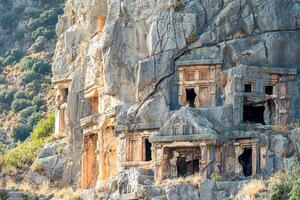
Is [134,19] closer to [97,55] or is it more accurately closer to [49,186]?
[97,55]

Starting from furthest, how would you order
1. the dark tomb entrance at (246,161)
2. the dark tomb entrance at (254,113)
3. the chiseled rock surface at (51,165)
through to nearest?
the chiseled rock surface at (51,165) < the dark tomb entrance at (254,113) < the dark tomb entrance at (246,161)

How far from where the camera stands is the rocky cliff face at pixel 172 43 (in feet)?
251

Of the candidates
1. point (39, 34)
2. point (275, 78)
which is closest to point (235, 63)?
point (275, 78)

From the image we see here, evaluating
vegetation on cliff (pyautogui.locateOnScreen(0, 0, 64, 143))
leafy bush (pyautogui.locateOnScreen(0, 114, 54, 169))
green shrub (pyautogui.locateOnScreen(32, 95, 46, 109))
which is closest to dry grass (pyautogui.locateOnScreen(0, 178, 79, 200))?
leafy bush (pyautogui.locateOnScreen(0, 114, 54, 169))

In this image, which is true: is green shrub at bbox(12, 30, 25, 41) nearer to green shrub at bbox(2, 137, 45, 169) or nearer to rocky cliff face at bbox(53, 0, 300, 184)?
green shrub at bbox(2, 137, 45, 169)

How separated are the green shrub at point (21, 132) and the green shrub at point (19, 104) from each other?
6.92ft

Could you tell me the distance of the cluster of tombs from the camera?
72.9 m

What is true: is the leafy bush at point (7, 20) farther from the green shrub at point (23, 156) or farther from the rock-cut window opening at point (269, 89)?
the rock-cut window opening at point (269, 89)

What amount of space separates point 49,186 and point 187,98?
1112cm

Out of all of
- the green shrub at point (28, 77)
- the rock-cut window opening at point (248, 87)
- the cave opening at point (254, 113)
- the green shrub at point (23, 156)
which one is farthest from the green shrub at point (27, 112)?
the rock-cut window opening at point (248, 87)

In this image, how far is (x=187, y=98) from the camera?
77125mm

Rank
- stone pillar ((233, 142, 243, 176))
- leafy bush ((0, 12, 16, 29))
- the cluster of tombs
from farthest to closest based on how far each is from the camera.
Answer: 1. leafy bush ((0, 12, 16, 29))
2. stone pillar ((233, 142, 243, 176))
3. the cluster of tombs

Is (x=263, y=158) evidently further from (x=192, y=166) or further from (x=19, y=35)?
(x=19, y=35)

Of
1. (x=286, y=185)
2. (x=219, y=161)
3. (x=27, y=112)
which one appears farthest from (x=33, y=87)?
(x=286, y=185)
